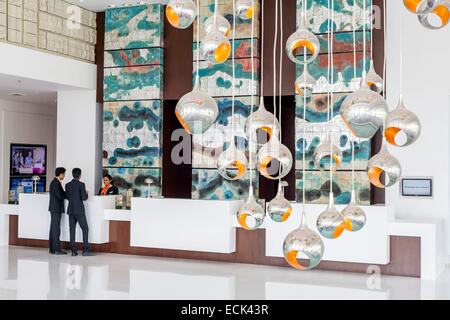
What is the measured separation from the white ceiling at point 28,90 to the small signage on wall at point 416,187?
7.17 m

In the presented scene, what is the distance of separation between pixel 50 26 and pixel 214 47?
893cm

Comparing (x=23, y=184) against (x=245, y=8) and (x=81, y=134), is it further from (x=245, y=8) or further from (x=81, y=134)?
(x=245, y=8)

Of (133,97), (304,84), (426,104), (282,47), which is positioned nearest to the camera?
(304,84)

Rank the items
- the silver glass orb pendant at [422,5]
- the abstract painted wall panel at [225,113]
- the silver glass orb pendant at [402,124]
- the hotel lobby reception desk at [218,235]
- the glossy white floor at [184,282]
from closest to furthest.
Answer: the silver glass orb pendant at [422,5]
the silver glass orb pendant at [402,124]
the glossy white floor at [184,282]
the hotel lobby reception desk at [218,235]
the abstract painted wall panel at [225,113]

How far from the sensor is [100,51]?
1234cm

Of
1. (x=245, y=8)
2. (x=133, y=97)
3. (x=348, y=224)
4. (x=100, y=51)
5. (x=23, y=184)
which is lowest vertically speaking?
(x=348, y=224)

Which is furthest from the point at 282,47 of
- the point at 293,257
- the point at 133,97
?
the point at 293,257

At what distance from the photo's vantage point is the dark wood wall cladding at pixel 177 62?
1169cm

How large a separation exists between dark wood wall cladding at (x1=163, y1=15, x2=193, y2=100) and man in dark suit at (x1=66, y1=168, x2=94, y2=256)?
8.80ft

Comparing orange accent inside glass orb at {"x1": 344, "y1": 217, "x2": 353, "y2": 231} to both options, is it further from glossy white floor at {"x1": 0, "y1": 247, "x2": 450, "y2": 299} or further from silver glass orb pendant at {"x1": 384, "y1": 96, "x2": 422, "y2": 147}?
glossy white floor at {"x1": 0, "y1": 247, "x2": 450, "y2": 299}

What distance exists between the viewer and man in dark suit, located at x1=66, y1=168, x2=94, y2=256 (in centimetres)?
1026

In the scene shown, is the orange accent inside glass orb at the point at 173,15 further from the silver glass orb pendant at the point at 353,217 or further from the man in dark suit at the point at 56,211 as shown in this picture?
the man in dark suit at the point at 56,211

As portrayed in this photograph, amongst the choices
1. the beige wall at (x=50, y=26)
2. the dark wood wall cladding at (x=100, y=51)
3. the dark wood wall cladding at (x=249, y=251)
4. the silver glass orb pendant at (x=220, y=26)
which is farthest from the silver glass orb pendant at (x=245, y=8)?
the dark wood wall cladding at (x=100, y=51)

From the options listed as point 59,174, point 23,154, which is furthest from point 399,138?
point 23,154
